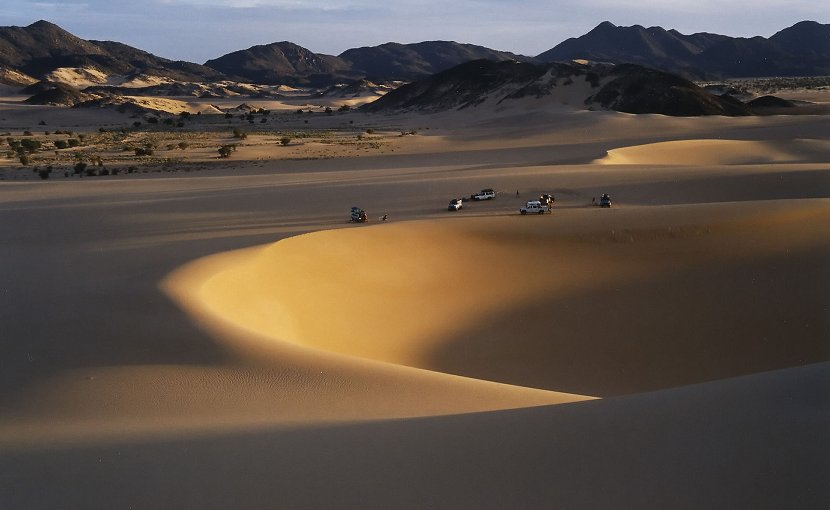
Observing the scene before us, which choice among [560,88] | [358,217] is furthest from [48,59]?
[358,217]

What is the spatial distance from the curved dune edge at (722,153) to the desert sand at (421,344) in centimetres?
898

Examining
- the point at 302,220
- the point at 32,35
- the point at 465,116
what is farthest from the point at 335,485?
the point at 32,35

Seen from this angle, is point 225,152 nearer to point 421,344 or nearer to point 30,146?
point 30,146

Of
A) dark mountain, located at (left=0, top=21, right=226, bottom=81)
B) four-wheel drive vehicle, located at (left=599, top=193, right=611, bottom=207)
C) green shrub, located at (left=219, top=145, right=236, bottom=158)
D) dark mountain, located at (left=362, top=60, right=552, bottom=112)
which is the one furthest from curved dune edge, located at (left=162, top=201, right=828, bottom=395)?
dark mountain, located at (left=0, top=21, right=226, bottom=81)

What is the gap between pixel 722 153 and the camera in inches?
1708

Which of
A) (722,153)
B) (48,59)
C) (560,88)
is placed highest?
(48,59)

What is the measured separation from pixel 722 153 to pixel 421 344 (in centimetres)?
3466

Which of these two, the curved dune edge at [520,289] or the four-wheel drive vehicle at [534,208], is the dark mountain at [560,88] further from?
the curved dune edge at [520,289]

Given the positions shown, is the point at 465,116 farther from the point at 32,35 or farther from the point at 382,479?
the point at 32,35

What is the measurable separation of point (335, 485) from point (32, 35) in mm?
222704

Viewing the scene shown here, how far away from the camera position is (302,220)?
77.3 feet

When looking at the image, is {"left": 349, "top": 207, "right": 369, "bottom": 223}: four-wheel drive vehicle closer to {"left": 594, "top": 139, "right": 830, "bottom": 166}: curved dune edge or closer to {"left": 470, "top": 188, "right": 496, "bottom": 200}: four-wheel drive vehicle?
{"left": 470, "top": 188, "right": 496, "bottom": 200}: four-wheel drive vehicle

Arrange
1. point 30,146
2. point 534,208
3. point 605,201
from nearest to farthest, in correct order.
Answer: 1. point 534,208
2. point 605,201
3. point 30,146

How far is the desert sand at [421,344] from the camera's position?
6555 mm
